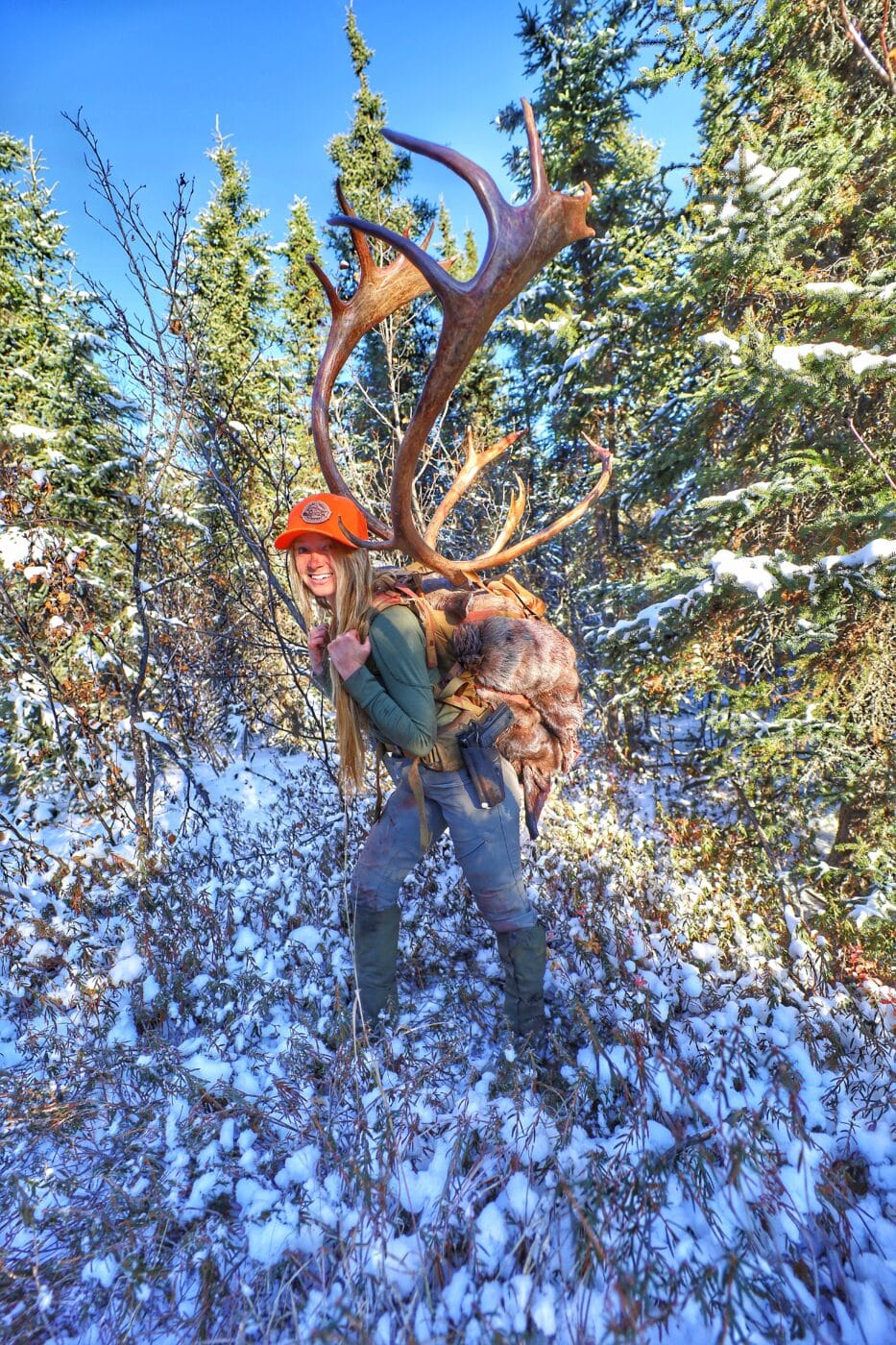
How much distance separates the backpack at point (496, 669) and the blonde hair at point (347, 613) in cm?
8

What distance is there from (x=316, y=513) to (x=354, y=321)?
1369 mm

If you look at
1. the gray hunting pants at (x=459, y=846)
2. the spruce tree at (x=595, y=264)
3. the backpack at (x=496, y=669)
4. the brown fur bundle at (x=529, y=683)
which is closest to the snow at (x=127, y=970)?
the gray hunting pants at (x=459, y=846)

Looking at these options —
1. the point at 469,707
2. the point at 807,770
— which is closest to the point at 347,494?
the point at 469,707

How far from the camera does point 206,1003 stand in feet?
10.3

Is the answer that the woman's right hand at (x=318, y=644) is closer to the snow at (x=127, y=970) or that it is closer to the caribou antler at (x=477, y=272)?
the caribou antler at (x=477, y=272)

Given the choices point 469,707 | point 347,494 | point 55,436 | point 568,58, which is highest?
point 568,58

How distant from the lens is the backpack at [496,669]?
2512 millimetres

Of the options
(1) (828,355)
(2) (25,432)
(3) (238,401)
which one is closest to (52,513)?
(2) (25,432)

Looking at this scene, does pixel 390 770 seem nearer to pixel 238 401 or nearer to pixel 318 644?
pixel 318 644

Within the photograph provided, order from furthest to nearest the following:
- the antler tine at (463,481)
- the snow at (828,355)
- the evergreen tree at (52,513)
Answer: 1. the evergreen tree at (52,513)
2. the snow at (828,355)
3. the antler tine at (463,481)

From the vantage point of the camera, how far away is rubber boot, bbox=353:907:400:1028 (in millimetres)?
2793

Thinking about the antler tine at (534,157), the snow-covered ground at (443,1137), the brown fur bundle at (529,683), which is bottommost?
the snow-covered ground at (443,1137)

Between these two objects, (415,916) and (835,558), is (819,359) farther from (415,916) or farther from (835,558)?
(415,916)

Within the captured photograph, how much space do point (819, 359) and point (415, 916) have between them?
485 cm
